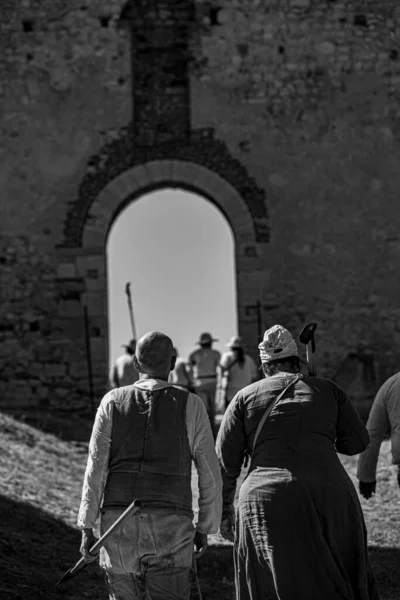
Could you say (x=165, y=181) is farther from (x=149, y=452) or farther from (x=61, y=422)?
(x=149, y=452)

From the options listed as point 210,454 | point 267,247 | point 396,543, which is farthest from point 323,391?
point 267,247

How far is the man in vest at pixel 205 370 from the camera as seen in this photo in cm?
1249

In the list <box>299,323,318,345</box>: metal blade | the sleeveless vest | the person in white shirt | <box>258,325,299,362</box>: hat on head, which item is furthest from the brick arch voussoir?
the sleeveless vest

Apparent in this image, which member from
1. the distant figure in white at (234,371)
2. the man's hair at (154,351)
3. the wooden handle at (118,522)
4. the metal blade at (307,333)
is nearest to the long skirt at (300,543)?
the wooden handle at (118,522)

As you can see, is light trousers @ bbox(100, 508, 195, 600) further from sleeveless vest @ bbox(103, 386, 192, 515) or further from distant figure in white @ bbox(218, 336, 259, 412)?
distant figure in white @ bbox(218, 336, 259, 412)

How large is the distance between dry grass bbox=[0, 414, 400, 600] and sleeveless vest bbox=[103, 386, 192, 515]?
191 cm

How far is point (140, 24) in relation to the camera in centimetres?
1462

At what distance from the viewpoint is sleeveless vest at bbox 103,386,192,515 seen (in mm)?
4562

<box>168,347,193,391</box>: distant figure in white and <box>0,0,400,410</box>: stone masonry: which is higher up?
<box>0,0,400,410</box>: stone masonry

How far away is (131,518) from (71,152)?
10.5 meters

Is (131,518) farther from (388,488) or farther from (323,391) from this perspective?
(388,488)

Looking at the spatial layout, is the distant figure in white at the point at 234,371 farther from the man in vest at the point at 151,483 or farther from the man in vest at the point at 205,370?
the man in vest at the point at 151,483

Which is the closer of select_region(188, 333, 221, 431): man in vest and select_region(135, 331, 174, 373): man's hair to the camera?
select_region(135, 331, 174, 373): man's hair

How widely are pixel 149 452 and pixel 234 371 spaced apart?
298 inches
